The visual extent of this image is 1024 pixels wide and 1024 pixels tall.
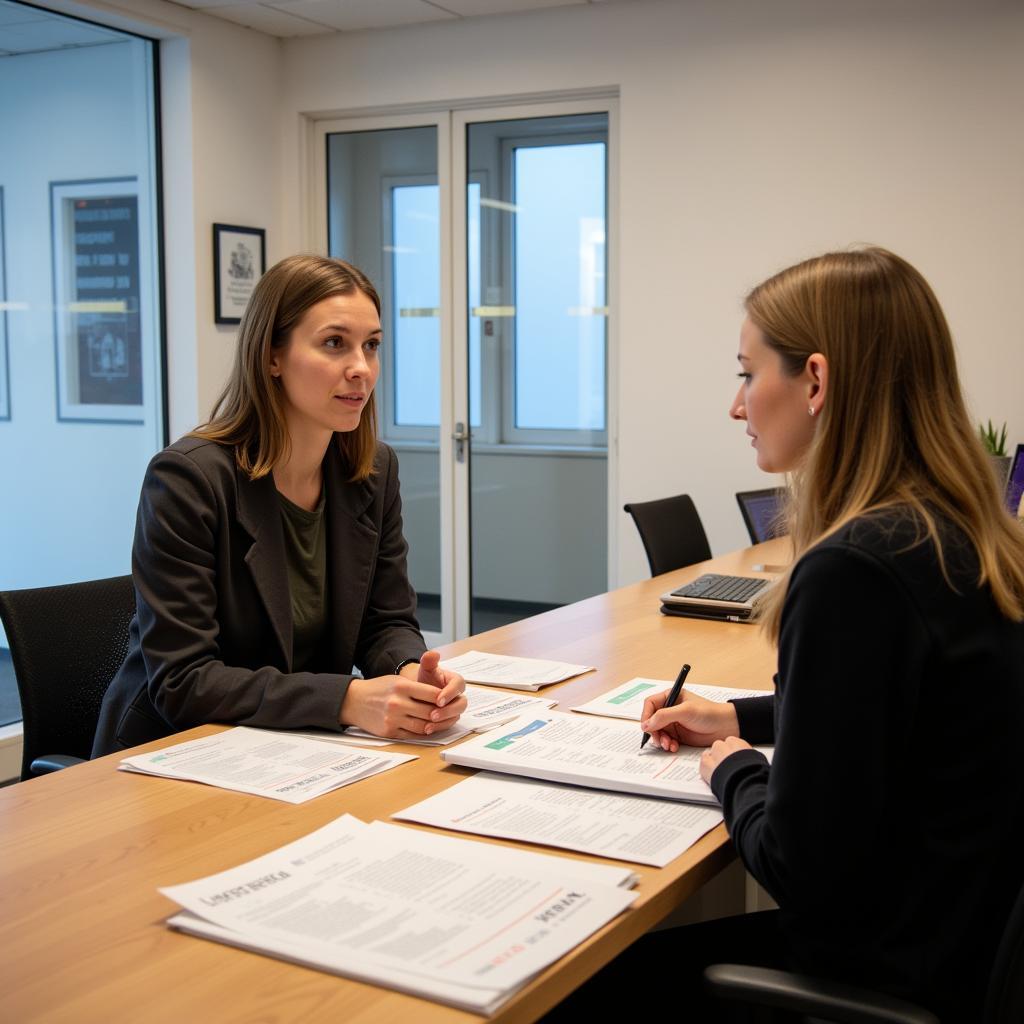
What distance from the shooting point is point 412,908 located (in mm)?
1100

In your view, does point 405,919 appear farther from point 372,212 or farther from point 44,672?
point 372,212

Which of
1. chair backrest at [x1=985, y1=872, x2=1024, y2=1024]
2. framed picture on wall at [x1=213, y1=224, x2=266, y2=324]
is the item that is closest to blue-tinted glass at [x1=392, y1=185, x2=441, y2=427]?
framed picture on wall at [x1=213, y1=224, x2=266, y2=324]

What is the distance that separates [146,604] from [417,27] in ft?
13.4

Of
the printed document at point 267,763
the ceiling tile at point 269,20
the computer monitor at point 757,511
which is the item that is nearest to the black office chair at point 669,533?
the computer monitor at point 757,511

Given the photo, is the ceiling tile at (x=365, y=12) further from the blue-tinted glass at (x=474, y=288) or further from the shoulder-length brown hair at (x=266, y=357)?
the shoulder-length brown hair at (x=266, y=357)

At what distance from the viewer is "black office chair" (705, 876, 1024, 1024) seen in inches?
41.3

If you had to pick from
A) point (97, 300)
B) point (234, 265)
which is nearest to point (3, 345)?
point (97, 300)

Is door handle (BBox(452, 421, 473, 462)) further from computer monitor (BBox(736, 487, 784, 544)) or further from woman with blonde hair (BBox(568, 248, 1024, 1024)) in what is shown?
woman with blonde hair (BBox(568, 248, 1024, 1024))

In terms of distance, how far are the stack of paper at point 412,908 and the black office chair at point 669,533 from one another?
213 cm

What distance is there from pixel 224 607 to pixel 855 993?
1.14 m

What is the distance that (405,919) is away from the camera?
42.4 inches

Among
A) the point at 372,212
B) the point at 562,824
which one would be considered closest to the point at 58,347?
the point at 372,212

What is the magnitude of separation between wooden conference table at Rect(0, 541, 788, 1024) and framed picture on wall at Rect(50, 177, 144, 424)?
322cm

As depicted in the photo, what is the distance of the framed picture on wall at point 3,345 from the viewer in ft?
13.7
